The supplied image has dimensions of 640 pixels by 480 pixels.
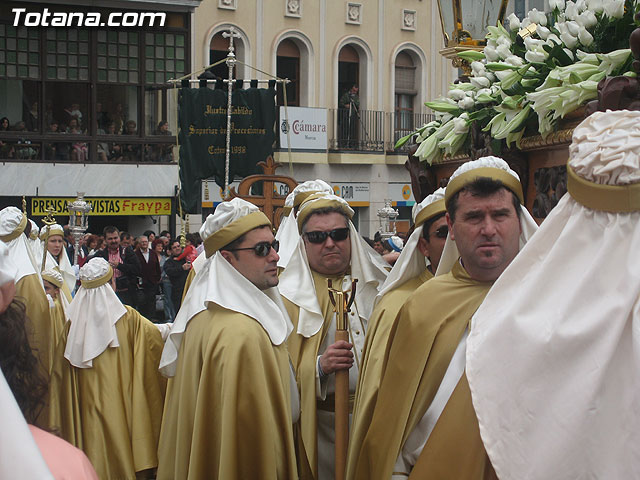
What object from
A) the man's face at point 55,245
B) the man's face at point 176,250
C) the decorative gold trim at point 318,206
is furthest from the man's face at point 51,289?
the man's face at point 176,250

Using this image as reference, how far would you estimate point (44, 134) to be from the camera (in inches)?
914

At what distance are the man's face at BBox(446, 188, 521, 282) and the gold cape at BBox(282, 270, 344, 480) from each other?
1.73 m

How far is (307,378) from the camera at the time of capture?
15.8ft

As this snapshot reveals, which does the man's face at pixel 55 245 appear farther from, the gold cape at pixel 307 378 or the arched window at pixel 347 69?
the arched window at pixel 347 69

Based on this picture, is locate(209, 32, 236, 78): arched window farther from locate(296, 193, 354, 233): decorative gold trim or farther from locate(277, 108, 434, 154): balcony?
locate(296, 193, 354, 233): decorative gold trim

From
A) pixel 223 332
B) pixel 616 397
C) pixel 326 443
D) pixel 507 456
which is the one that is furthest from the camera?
pixel 326 443

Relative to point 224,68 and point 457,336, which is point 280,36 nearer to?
point 224,68

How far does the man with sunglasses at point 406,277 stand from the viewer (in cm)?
404

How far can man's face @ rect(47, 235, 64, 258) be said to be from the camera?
11.1 m

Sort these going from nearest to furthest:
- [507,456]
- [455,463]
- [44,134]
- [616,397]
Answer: [616,397], [507,456], [455,463], [44,134]

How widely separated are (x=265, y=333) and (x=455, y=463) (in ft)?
6.36

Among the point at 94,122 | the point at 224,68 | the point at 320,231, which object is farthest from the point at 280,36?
the point at 320,231

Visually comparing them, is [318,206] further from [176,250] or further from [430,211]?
[176,250]

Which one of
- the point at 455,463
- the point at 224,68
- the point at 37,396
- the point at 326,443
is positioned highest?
the point at 224,68
